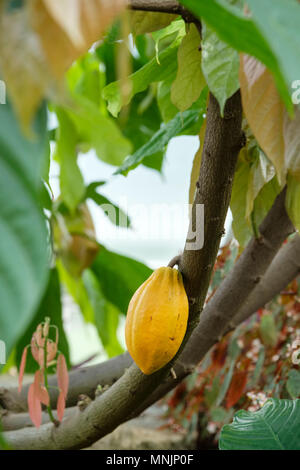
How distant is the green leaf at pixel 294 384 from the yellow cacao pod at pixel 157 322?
37cm

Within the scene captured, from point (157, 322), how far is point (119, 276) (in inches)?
31.2

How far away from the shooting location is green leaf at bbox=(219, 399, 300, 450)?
0.42 m

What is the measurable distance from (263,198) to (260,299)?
269 millimetres

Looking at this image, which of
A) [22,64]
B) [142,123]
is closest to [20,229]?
[22,64]

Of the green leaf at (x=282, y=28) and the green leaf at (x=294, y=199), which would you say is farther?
the green leaf at (x=294, y=199)

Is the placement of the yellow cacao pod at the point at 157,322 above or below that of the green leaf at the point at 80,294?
above

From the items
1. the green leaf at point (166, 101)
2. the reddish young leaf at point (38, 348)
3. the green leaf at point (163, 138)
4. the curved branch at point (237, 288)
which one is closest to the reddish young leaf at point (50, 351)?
the reddish young leaf at point (38, 348)

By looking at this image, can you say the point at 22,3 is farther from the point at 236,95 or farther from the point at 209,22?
the point at 236,95

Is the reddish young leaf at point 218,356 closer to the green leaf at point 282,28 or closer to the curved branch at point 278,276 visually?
the curved branch at point 278,276

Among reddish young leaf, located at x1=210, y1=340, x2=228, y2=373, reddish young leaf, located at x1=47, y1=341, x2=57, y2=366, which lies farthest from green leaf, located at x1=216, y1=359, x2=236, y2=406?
reddish young leaf, located at x1=47, y1=341, x2=57, y2=366

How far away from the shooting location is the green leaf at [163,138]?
0.65 meters

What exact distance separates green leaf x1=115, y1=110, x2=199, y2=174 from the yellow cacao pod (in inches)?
8.8

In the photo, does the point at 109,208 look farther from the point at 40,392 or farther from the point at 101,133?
the point at 101,133

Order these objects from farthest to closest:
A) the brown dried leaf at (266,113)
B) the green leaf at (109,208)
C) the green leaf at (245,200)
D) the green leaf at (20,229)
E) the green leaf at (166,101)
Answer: the green leaf at (109,208) → the green leaf at (166,101) → the green leaf at (245,200) → the brown dried leaf at (266,113) → the green leaf at (20,229)
